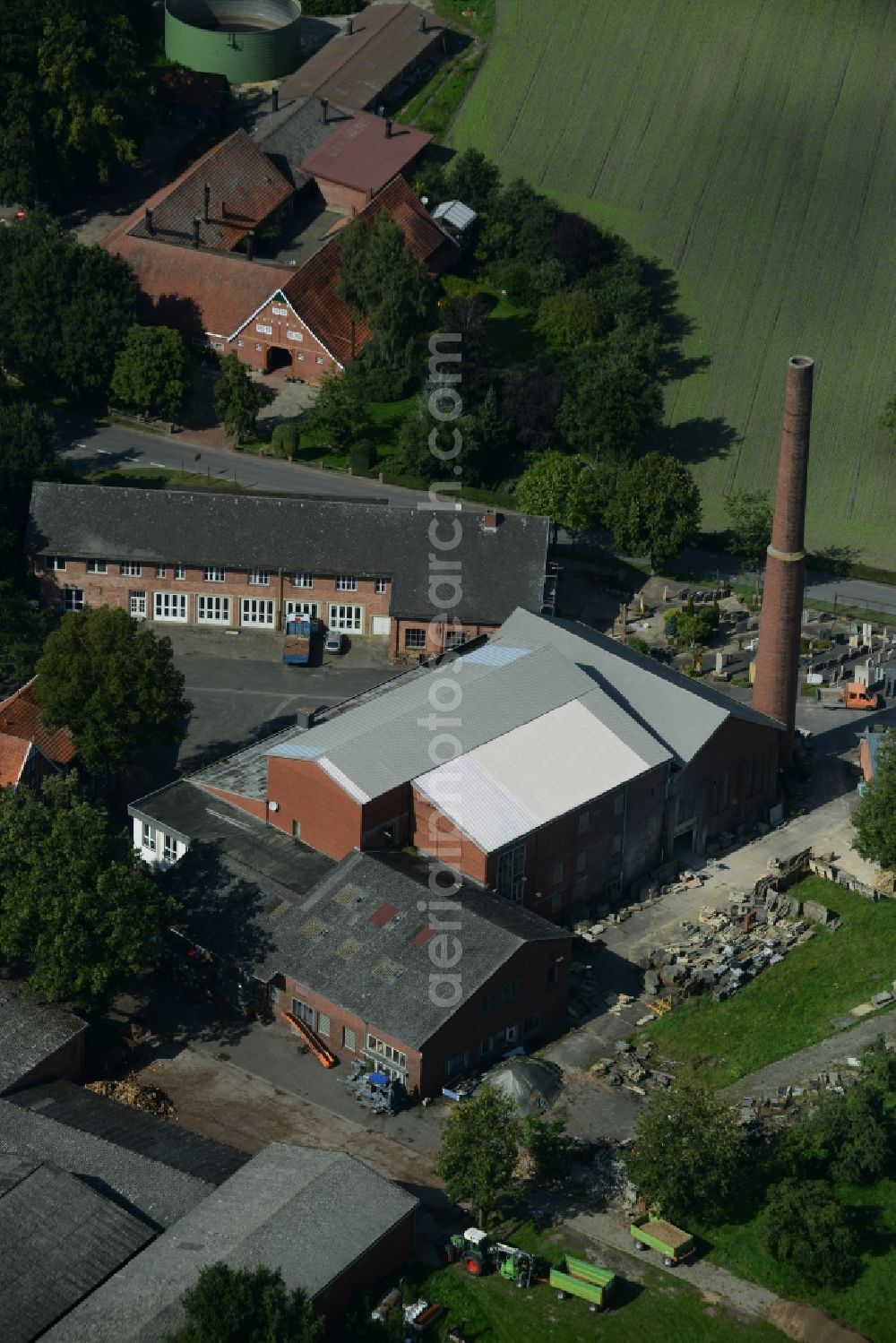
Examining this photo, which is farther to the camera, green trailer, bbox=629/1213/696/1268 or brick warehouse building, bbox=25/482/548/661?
brick warehouse building, bbox=25/482/548/661

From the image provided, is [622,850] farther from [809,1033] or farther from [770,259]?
[770,259]

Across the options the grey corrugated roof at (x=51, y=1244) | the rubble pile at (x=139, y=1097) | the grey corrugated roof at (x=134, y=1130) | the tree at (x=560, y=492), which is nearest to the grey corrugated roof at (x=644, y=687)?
the tree at (x=560, y=492)

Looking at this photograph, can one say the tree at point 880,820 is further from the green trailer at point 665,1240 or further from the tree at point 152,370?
the tree at point 152,370

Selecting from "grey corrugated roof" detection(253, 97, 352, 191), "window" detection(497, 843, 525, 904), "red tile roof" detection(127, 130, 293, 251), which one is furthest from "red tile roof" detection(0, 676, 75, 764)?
"grey corrugated roof" detection(253, 97, 352, 191)

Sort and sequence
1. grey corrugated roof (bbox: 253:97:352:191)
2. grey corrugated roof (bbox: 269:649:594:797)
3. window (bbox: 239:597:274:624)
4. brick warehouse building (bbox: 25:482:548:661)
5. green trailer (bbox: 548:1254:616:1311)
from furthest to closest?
grey corrugated roof (bbox: 253:97:352:191), window (bbox: 239:597:274:624), brick warehouse building (bbox: 25:482:548:661), grey corrugated roof (bbox: 269:649:594:797), green trailer (bbox: 548:1254:616:1311)

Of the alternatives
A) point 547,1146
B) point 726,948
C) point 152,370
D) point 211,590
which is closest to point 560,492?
point 211,590

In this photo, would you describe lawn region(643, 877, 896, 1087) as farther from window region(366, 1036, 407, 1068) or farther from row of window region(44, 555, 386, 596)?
row of window region(44, 555, 386, 596)
